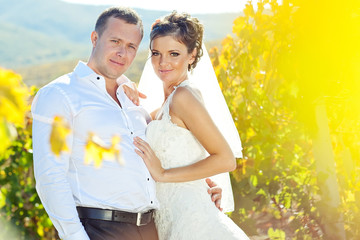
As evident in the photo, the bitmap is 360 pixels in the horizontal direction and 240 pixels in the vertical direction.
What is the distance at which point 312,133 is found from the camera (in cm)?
357

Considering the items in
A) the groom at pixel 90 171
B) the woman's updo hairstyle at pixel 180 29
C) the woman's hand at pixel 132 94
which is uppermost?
the woman's updo hairstyle at pixel 180 29

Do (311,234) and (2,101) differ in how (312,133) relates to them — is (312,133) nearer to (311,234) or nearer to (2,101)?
(311,234)

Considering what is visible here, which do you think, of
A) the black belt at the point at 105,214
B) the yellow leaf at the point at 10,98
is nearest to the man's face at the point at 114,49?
the black belt at the point at 105,214

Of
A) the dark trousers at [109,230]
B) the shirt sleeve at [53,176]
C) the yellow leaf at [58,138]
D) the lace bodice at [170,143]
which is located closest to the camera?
the yellow leaf at [58,138]

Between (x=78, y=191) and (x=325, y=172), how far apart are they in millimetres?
2191

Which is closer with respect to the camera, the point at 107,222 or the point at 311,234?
the point at 107,222

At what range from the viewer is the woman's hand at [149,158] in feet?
8.19

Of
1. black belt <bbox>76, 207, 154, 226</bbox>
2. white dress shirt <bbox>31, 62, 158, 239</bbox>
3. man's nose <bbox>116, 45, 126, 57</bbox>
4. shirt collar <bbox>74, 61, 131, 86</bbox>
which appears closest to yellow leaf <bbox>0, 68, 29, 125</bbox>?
white dress shirt <bbox>31, 62, 158, 239</bbox>

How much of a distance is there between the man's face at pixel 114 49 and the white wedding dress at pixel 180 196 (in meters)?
0.39

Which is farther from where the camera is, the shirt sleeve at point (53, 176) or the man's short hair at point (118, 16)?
the man's short hair at point (118, 16)

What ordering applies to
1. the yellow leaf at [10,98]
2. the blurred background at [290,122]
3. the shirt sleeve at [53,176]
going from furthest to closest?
the blurred background at [290,122] < the shirt sleeve at [53,176] < the yellow leaf at [10,98]

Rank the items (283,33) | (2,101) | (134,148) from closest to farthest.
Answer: (2,101)
(134,148)
(283,33)

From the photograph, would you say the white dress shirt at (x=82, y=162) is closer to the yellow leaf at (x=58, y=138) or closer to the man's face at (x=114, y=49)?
the man's face at (x=114, y=49)

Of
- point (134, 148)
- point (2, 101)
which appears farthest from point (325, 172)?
point (2, 101)
